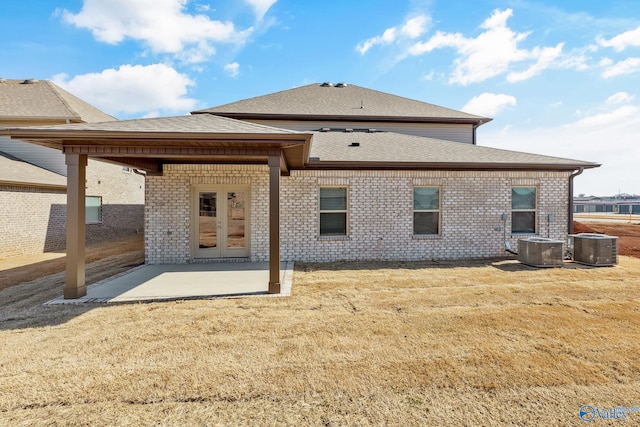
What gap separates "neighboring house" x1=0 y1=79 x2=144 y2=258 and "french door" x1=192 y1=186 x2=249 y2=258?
567 centimetres

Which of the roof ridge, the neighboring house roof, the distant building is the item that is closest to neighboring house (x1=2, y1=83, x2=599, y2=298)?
the neighboring house roof

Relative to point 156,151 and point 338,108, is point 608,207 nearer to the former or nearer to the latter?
point 338,108

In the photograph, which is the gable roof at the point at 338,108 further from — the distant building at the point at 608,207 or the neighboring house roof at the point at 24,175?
the distant building at the point at 608,207

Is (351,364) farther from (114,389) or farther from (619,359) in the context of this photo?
(619,359)

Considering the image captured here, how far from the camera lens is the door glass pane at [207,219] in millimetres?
9344

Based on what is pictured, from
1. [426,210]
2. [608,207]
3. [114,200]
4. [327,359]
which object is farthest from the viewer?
[608,207]

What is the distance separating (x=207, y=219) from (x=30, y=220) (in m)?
8.22

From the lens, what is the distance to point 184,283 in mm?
7012

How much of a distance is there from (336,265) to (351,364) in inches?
213

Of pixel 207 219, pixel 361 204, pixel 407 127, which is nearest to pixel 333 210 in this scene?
pixel 361 204

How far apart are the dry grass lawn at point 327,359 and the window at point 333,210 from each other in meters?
3.48

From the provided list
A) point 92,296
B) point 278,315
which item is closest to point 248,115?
point 92,296

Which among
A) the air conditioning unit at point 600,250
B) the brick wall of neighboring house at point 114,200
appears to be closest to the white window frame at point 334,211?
the air conditioning unit at point 600,250

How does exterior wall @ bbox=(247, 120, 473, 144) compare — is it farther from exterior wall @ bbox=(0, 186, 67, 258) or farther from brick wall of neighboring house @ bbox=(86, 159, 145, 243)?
exterior wall @ bbox=(0, 186, 67, 258)
